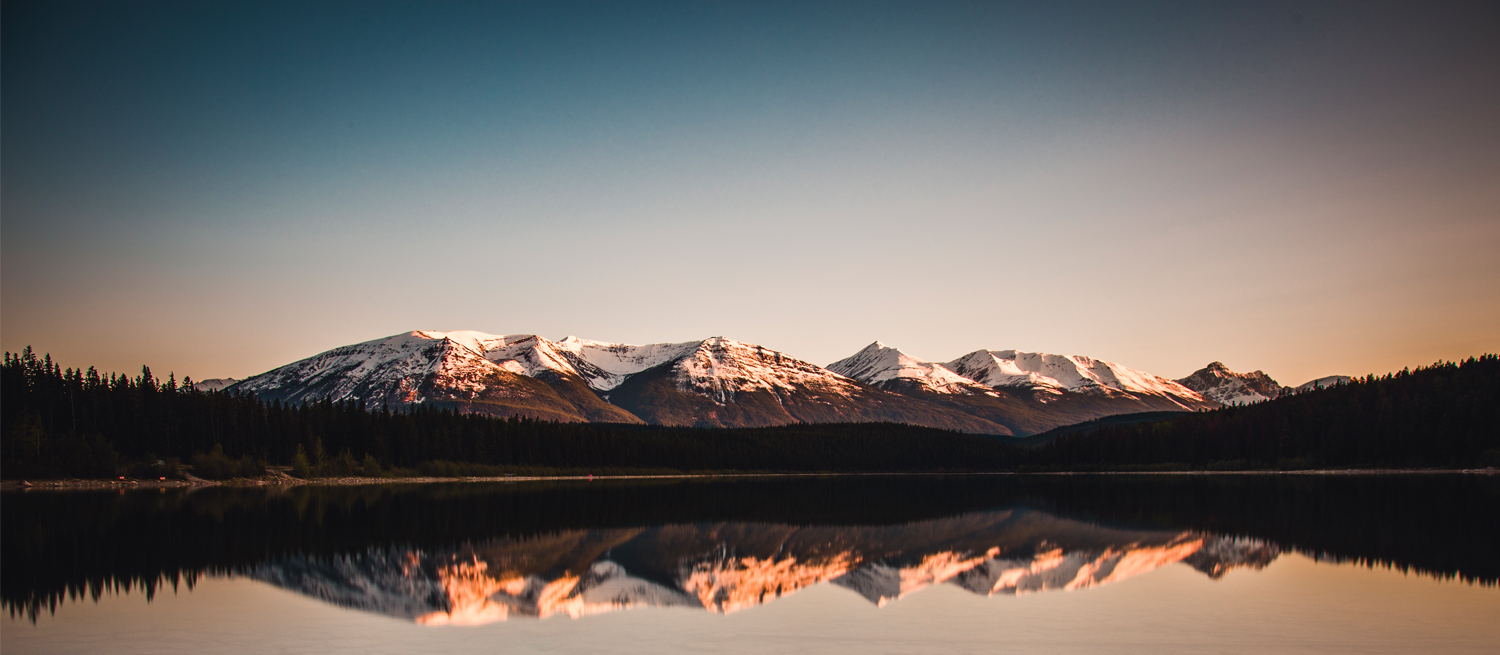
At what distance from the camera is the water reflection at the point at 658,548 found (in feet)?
74.7

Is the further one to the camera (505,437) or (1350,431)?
(505,437)

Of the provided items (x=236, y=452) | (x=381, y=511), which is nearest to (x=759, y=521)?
(x=381, y=511)

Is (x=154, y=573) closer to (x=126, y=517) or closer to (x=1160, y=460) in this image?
(x=126, y=517)

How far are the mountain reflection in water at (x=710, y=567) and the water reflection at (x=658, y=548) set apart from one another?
88mm

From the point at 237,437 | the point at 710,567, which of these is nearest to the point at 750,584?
the point at 710,567

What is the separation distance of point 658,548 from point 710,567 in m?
6.00

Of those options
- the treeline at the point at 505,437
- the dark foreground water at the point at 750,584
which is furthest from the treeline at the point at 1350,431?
the dark foreground water at the point at 750,584

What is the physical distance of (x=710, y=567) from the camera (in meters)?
27.6

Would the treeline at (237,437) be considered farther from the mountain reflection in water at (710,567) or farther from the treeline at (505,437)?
the mountain reflection in water at (710,567)

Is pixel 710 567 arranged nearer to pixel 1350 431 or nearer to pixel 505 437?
pixel 505 437

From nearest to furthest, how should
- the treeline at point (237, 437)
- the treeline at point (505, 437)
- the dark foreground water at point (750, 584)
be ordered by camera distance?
the dark foreground water at point (750, 584)
the treeline at point (237, 437)
the treeline at point (505, 437)

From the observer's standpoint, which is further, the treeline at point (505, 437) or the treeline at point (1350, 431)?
the treeline at point (1350, 431)

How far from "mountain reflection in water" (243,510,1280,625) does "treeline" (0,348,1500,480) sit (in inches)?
2929

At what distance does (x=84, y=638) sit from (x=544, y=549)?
54.8ft
